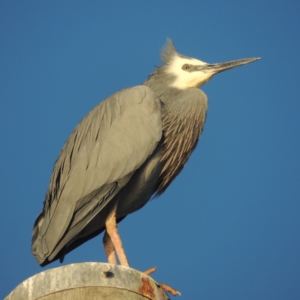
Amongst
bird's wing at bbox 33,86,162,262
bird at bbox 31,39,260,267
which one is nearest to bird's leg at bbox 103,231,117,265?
bird at bbox 31,39,260,267

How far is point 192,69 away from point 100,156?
1.43 m

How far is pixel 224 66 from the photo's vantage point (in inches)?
236

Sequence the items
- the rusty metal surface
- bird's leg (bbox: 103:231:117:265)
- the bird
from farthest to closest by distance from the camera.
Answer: bird's leg (bbox: 103:231:117:265), the bird, the rusty metal surface

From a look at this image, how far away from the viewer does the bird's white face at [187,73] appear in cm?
603

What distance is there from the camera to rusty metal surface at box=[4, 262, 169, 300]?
3.35 metres

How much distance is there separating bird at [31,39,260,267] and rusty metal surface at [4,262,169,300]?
1.49 metres

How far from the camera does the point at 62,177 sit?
17.2ft

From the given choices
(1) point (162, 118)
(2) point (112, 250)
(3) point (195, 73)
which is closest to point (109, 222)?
(2) point (112, 250)

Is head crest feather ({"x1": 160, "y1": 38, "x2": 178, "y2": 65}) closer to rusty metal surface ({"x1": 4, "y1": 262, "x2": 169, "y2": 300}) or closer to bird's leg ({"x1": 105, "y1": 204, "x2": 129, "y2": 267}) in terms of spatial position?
bird's leg ({"x1": 105, "y1": 204, "x2": 129, "y2": 267})

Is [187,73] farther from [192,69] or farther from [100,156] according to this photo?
[100,156]

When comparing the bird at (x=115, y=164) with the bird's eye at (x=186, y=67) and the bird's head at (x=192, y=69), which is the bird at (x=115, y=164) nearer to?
the bird's head at (x=192, y=69)

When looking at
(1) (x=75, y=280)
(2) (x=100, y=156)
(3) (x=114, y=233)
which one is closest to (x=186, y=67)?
(2) (x=100, y=156)

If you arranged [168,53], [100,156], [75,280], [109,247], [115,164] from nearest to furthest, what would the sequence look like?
1. [75,280]
2. [115,164]
3. [100,156]
4. [109,247]
5. [168,53]

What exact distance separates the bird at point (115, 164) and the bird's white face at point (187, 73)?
0.17 metres
